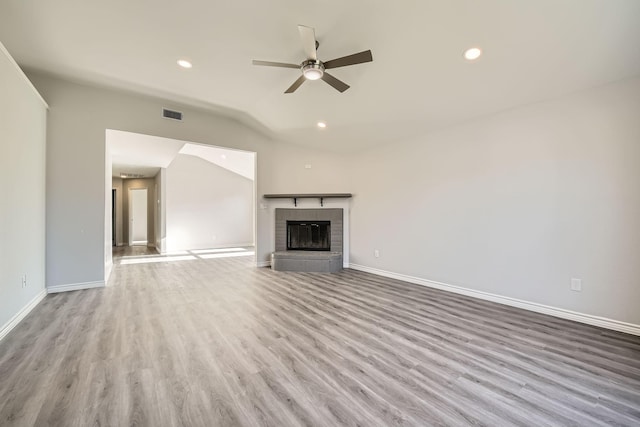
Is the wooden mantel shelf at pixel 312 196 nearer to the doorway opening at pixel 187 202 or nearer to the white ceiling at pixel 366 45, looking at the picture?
the doorway opening at pixel 187 202

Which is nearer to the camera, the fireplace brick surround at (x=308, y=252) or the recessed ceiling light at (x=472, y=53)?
the recessed ceiling light at (x=472, y=53)

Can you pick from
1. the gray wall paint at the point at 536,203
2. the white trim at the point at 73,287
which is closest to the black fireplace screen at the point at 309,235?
the gray wall paint at the point at 536,203

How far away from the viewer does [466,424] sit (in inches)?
60.2

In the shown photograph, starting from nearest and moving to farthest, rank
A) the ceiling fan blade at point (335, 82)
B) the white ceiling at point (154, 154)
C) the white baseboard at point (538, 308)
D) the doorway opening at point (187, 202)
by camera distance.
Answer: the white baseboard at point (538, 308) → the ceiling fan blade at point (335, 82) → the white ceiling at point (154, 154) → the doorway opening at point (187, 202)

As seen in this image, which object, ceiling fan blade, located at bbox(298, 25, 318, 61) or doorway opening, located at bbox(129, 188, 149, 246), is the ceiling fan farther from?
doorway opening, located at bbox(129, 188, 149, 246)

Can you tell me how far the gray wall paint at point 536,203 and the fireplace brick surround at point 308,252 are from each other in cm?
150

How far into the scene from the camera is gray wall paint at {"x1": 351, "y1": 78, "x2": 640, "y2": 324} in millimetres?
2795

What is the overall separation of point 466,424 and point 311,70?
3.12 metres

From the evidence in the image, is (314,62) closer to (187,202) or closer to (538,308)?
(538,308)

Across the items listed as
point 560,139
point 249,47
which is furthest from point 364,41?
point 560,139

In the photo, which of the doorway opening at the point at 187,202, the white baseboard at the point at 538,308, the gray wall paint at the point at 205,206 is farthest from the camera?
the gray wall paint at the point at 205,206

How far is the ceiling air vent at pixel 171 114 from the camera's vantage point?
4.85m

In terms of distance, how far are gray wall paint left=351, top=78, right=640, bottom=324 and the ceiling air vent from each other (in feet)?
13.5

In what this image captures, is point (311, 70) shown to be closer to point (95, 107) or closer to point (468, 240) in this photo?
point (468, 240)
